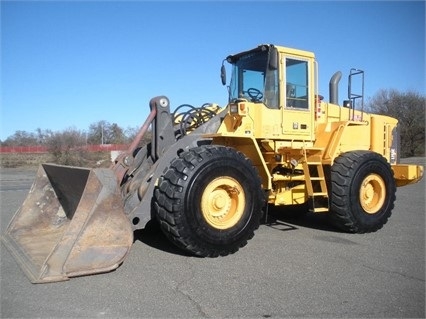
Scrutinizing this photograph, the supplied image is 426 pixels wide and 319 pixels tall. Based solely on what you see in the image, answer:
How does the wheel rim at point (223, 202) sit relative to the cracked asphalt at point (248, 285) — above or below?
above

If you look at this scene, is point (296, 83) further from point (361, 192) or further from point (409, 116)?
point (409, 116)

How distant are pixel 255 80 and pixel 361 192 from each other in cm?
269

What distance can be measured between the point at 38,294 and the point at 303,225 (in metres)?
5.19

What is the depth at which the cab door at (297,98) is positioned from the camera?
720 centimetres

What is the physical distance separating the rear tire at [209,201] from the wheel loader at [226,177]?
0.05 feet

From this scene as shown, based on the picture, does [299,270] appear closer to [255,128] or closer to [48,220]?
[255,128]

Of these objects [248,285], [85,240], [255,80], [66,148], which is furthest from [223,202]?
[66,148]

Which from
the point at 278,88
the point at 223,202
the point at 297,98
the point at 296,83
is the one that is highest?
the point at 296,83

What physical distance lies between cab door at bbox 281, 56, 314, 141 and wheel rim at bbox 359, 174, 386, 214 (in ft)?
4.27

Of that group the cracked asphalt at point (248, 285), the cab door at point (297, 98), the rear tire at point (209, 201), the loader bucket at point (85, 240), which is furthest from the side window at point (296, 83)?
the loader bucket at point (85, 240)

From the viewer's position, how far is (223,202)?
585cm

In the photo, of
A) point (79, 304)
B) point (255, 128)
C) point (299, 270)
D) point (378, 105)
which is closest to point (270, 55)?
point (255, 128)

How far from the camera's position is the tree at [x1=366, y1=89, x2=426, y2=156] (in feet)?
135

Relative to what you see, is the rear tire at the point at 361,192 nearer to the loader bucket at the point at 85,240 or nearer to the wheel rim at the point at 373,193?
the wheel rim at the point at 373,193
